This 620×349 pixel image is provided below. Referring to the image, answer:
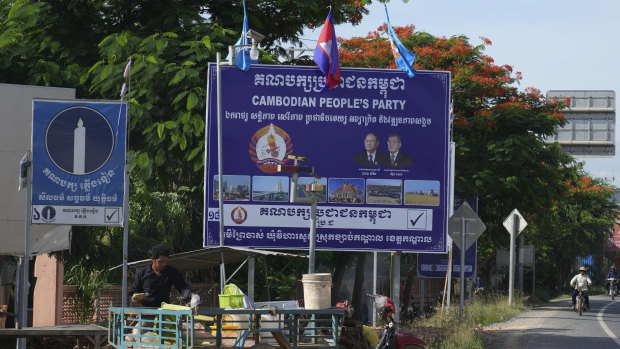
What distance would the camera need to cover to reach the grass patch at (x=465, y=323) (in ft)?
55.4

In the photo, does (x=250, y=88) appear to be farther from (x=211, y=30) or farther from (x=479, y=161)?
(x=479, y=161)

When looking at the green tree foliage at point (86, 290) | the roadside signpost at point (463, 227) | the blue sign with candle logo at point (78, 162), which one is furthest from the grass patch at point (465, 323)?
the green tree foliage at point (86, 290)

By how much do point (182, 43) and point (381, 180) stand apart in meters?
4.65

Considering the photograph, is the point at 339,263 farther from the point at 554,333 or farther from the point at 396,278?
the point at 396,278

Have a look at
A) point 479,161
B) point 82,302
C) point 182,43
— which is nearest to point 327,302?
point 182,43

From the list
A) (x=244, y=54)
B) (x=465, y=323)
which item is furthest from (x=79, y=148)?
(x=465, y=323)

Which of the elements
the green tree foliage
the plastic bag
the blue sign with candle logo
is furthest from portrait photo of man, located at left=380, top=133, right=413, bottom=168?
the green tree foliage

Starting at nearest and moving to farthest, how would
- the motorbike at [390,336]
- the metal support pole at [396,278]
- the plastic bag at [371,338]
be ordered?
the motorbike at [390,336] → the plastic bag at [371,338] → the metal support pole at [396,278]

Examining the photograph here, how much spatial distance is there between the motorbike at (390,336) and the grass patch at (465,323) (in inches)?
96.8

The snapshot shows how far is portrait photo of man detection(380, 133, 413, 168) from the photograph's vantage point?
18609 mm

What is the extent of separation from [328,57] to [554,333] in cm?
853

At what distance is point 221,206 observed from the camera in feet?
59.3

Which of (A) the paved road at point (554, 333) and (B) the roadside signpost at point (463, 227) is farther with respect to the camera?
(B) the roadside signpost at point (463, 227)

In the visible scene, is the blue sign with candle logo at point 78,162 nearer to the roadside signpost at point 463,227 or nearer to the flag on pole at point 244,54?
the flag on pole at point 244,54
